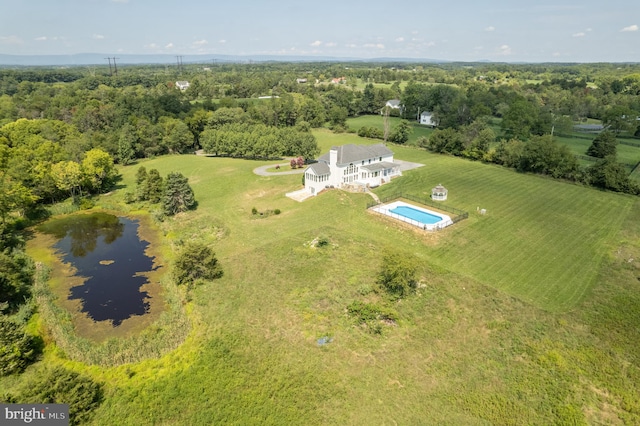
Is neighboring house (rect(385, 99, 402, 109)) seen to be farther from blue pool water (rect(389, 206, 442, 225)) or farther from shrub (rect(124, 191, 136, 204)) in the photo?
shrub (rect(124, 191, 136, 204))

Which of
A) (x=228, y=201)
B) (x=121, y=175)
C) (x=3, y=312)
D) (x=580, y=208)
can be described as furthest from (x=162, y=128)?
(x=580, y=208)

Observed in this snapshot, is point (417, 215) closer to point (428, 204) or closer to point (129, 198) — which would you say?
point (428, 204)

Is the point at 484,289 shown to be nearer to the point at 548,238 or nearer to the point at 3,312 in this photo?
the point at 548,238

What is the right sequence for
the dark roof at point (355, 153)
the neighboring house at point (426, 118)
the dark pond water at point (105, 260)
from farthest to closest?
1. the neighboring house at point (426, 118)
2. the dark roof at point (355, 153)
3. the dark pond water at point (105, 260)

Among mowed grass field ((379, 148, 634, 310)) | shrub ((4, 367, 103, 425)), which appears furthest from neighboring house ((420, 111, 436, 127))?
shrub ((4, 367, 103, 425))

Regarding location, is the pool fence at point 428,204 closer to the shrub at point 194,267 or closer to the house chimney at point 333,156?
the house chimney at point 333,156

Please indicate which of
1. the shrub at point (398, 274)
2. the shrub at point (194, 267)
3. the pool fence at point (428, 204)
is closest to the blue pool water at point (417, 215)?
the pool fence at point (428, 204)

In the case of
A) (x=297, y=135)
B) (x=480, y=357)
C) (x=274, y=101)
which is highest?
(x=274, y=101)
